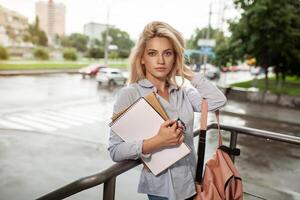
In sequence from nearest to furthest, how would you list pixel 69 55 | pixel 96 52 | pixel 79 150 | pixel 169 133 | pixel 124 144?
pixel 169 133 → pixel 124 144 → pixel 79 150 → pixel 69 55 → pixel 96 52

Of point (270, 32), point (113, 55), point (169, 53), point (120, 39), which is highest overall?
point (120, 39)

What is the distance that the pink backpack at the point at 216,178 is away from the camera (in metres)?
1.86

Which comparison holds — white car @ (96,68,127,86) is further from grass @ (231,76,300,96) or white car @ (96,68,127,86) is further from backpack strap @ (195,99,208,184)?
backpack strap @ (195,99,208,184)

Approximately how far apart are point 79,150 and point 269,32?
38.8ft

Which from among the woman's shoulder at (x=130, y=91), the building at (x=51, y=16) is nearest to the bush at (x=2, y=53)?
the woman's shoulder at (x=130, y=91)

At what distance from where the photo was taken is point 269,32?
50.7 ft

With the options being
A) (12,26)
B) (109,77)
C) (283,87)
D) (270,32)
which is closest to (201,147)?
→ (270,32)

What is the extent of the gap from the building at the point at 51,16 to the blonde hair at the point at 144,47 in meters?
91.3

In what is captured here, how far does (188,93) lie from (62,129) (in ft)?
28.2

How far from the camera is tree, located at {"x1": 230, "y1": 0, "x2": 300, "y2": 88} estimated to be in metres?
14.9

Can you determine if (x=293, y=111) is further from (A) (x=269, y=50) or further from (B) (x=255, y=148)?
(B) (x=255, y=148)

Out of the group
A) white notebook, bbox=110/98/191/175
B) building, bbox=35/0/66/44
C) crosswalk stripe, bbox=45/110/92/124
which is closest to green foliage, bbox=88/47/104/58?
building, bbox=35/0/66/44

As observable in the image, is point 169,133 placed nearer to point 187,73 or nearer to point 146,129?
point 146,129

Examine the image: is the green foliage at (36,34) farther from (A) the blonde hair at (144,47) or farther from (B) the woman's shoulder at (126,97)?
(B) the woman's shoulder at (126,97)
